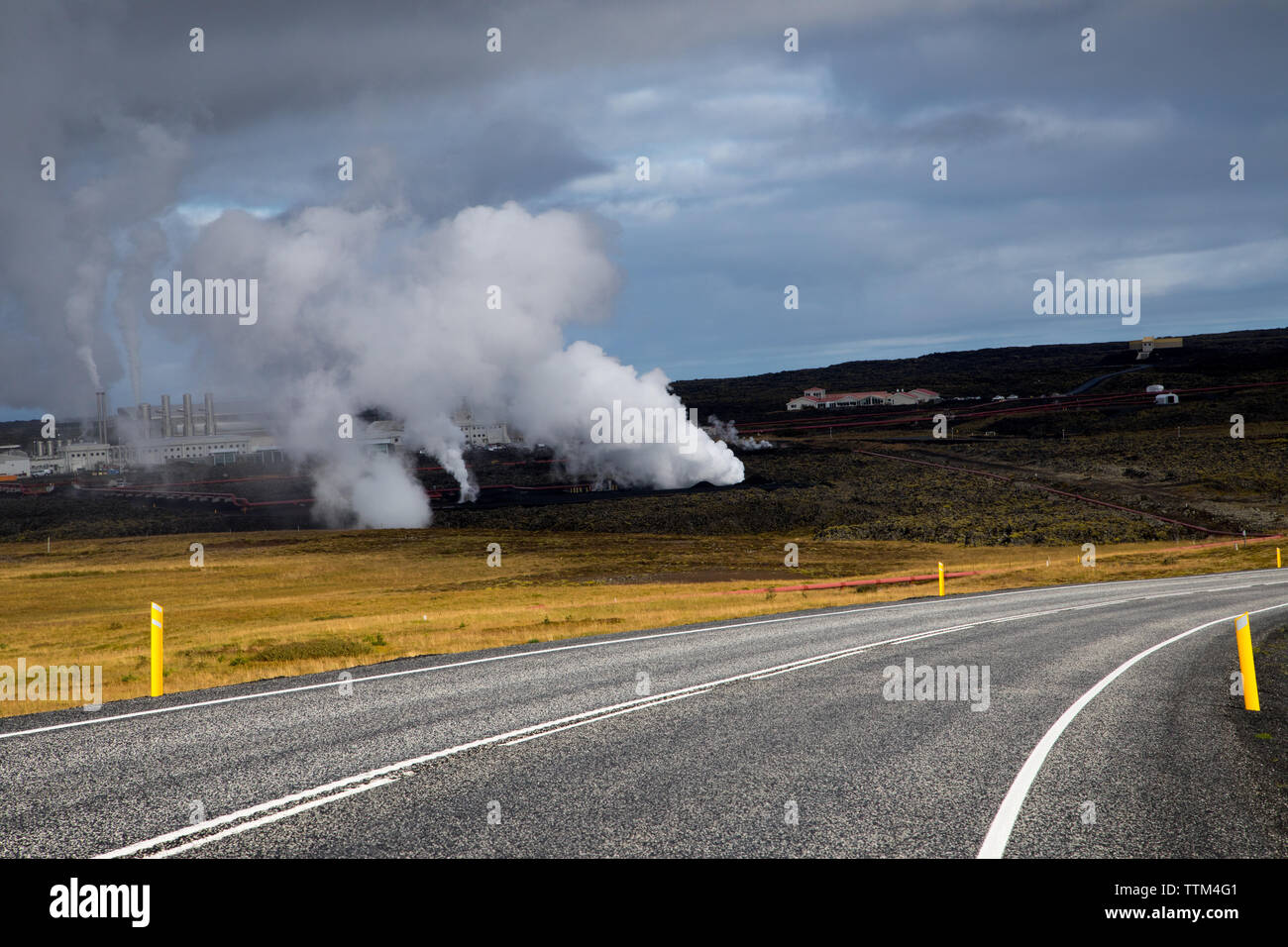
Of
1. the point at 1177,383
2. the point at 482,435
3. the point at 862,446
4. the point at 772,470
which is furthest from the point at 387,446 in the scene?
the point at 1177,383

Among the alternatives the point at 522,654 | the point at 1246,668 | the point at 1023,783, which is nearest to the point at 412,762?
the point at 1023,783

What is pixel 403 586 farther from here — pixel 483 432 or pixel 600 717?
pixel 483 432

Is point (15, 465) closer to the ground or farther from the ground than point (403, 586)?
farther from the ground

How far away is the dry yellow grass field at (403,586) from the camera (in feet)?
72.5

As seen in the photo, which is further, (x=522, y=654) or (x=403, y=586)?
(x=403, y=586)

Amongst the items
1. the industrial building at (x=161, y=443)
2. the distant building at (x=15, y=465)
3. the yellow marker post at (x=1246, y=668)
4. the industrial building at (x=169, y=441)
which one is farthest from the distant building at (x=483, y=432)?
the yellow marker post at (x=1246, y=668)

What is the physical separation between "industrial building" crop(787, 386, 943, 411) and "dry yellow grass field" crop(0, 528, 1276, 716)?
100731 mm

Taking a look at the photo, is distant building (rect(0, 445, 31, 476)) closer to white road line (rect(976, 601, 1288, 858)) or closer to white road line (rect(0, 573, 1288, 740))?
white road line (rect(0, 573, 1288, 740))

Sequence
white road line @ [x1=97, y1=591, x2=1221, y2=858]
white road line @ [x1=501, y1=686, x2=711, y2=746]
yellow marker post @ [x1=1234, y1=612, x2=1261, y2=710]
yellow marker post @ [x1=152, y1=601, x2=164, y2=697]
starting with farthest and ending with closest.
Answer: yellow marker post @ [x1=152, y1=601, x2=164, y2=697], yellow marker post @ [x1=1234, y1=612, x2=1261, y2=710], white road line @ [x1=501, y1=686, x2=711, y2=746], white road line @ [x1=97, y1=591, x2=1221, y2=858]

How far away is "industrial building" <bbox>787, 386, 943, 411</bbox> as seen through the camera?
16612cm

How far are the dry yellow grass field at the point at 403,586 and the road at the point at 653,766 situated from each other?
15.1 ft

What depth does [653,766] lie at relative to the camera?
9109 millimetres

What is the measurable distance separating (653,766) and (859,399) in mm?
167505

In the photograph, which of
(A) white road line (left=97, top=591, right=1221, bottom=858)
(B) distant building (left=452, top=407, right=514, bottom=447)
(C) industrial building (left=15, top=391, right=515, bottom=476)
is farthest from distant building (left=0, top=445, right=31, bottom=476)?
(A) white road line (left=97, top=591, right=1221, bottom=858)
